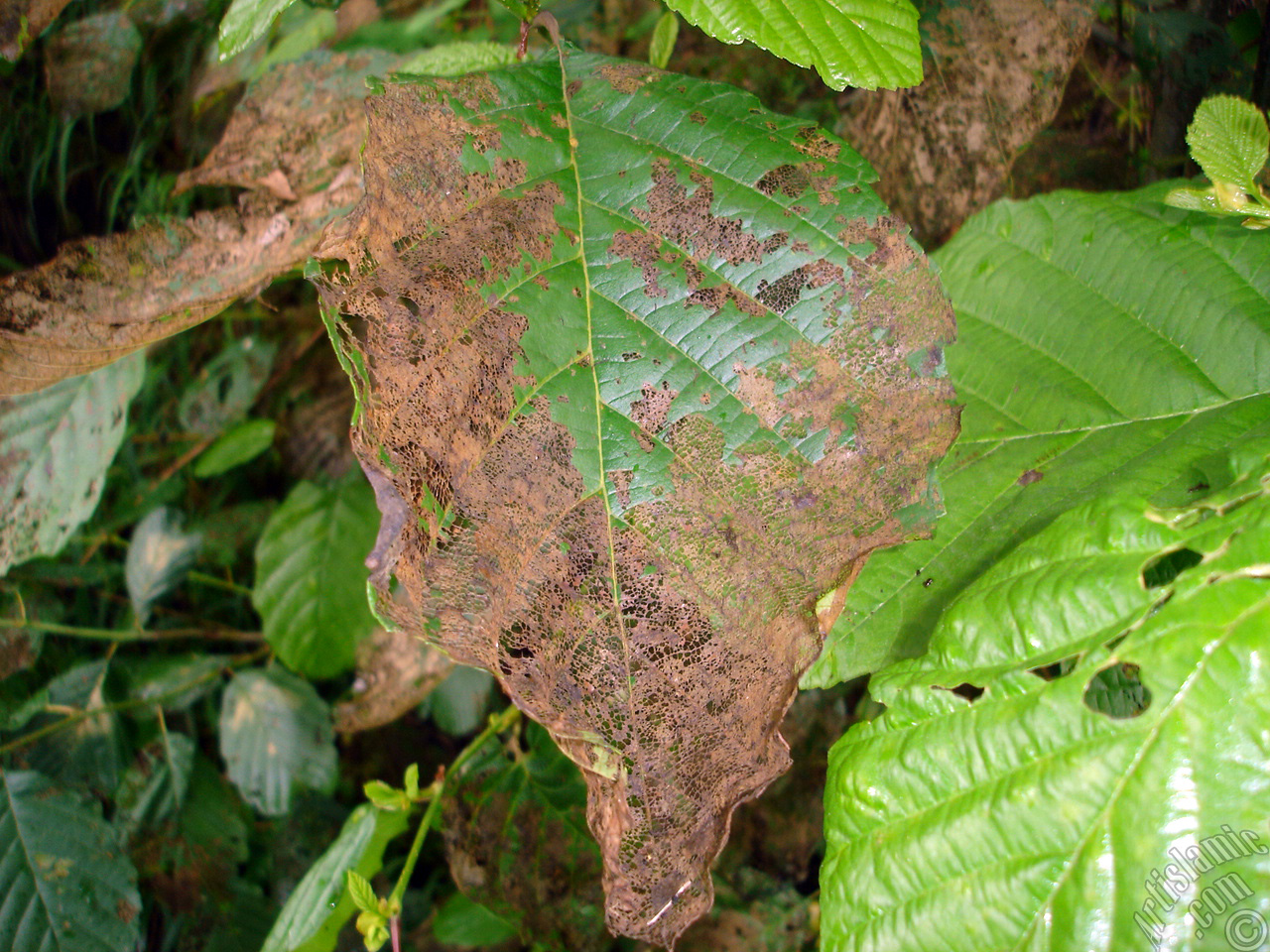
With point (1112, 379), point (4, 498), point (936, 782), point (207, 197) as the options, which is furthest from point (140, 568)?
point (1112, 379)

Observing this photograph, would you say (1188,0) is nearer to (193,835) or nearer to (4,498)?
(4,498)

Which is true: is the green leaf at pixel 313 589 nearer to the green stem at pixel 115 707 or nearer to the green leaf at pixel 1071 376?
the green stem at pixel 115 707

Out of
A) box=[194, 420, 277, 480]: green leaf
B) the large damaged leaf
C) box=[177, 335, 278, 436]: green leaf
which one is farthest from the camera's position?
box=[177, 335, 278, 436]: green leaf

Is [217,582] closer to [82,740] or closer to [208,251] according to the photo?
[82,740]

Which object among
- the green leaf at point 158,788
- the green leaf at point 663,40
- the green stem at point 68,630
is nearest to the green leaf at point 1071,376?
the green leaf at point 663,40

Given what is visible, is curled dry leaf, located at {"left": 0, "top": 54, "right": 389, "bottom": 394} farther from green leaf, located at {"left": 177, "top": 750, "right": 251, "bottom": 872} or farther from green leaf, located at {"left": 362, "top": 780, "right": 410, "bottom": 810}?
green leaf, located at {"left": 177, "top": 750, "right": 251, "bottom": 872}

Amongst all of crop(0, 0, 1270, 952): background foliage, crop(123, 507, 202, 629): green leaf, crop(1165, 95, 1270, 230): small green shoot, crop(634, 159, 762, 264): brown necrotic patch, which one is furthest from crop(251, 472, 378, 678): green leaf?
crop(1165, 95, 1270, 230): small green shoot
